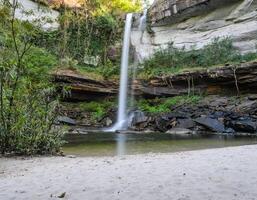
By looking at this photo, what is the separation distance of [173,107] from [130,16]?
1218cm

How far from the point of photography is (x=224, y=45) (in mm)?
27016

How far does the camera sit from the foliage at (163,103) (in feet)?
79.7

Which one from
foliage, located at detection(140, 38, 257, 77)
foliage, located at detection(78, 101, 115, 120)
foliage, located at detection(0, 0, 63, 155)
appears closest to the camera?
foliage, located at detection(0, 0, 63, 155)

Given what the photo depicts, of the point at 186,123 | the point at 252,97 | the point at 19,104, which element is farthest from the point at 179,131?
the point at 19,104

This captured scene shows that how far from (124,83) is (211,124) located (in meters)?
9.41

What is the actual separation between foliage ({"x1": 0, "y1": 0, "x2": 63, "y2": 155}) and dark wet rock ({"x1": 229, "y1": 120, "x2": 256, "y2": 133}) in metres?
11.5

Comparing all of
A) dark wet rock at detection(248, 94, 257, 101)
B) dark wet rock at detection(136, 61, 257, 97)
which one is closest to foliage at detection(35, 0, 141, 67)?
dark wet rock at detection(136, 61, 257, 97)

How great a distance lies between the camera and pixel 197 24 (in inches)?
1198

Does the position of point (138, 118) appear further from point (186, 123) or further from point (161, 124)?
point (186, 123)

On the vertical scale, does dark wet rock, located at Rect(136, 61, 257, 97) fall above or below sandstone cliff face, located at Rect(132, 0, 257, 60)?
below

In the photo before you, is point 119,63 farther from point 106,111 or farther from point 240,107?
point 240,107

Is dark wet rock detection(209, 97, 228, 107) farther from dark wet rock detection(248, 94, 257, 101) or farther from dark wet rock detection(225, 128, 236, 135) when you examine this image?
dark wet rock detection(225, 128, 236, 135)

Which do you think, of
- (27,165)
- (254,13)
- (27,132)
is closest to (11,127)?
(27,132)

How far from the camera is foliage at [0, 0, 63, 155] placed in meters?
10.0
